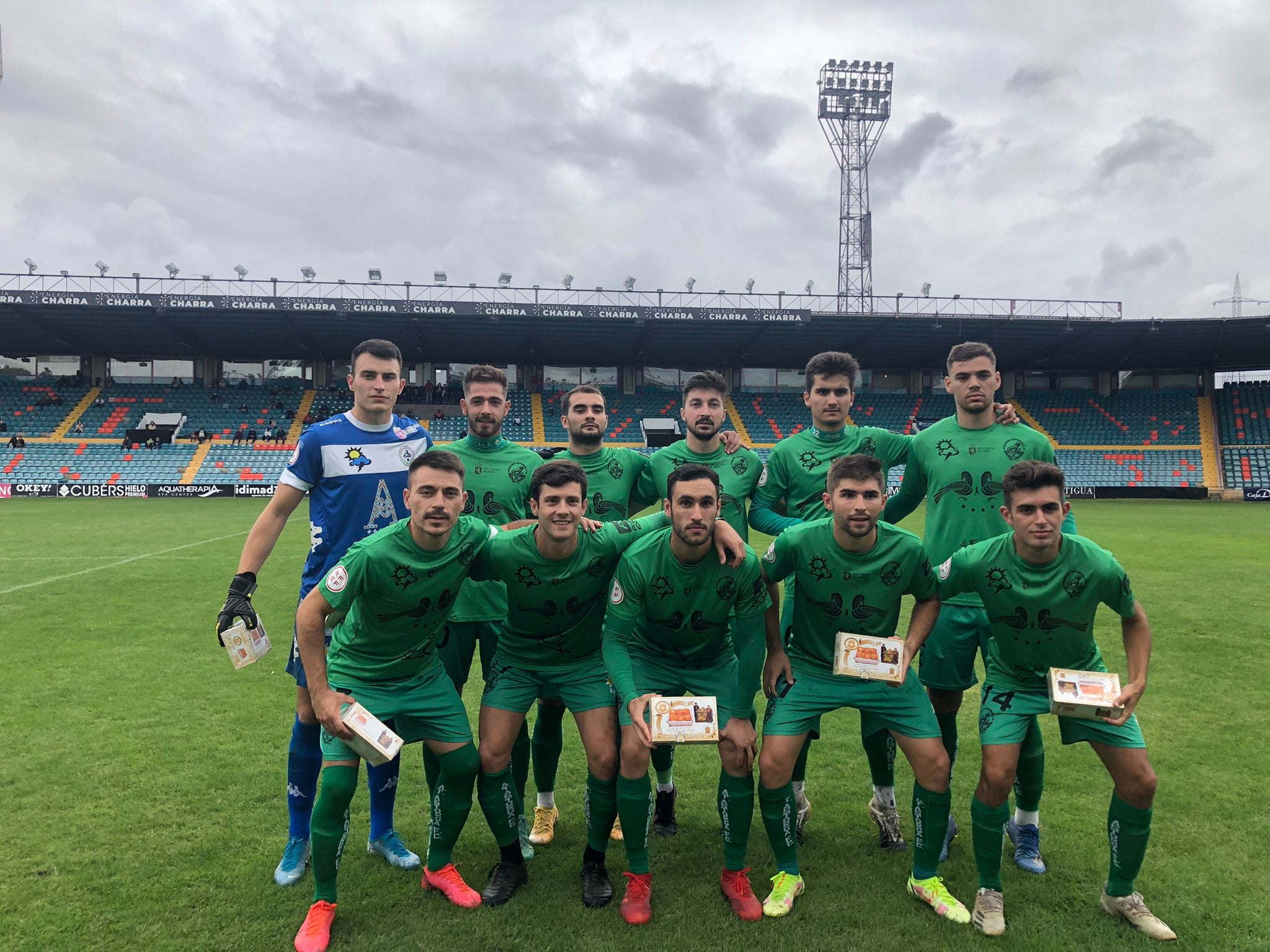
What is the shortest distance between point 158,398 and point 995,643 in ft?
138

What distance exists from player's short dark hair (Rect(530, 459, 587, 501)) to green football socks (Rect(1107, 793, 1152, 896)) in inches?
77.3

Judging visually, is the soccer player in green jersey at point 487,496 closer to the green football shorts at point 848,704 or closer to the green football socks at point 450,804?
the green football socks at point 450,804

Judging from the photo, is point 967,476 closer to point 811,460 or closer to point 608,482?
point 811,460

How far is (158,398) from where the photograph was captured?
36.4 meters

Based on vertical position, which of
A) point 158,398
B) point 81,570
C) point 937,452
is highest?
point 158,398

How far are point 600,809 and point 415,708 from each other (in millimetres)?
1021

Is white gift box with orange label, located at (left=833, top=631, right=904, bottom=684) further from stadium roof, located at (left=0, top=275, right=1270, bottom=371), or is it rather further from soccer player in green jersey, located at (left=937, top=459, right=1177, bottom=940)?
stadium roof, located at (left=0, top=275, right=1270, bottom=371)

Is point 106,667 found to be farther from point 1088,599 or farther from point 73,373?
point 73,373

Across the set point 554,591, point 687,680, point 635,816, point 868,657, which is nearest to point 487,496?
point 554,591

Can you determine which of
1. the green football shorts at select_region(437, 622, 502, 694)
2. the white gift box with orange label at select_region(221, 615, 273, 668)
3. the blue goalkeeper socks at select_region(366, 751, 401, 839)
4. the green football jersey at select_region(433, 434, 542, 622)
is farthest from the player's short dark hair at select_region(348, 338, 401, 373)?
the blue goalkeeper socks at select_region(366, 751, 401, 839)

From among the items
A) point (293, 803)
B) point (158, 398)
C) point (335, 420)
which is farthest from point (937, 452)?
point (158, 398)

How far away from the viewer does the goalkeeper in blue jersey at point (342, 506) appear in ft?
12.1

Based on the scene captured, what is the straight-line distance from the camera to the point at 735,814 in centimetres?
345

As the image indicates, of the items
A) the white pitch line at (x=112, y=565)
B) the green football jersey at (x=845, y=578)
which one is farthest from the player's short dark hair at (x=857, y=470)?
the white pitch line at (x=112, y=565)
